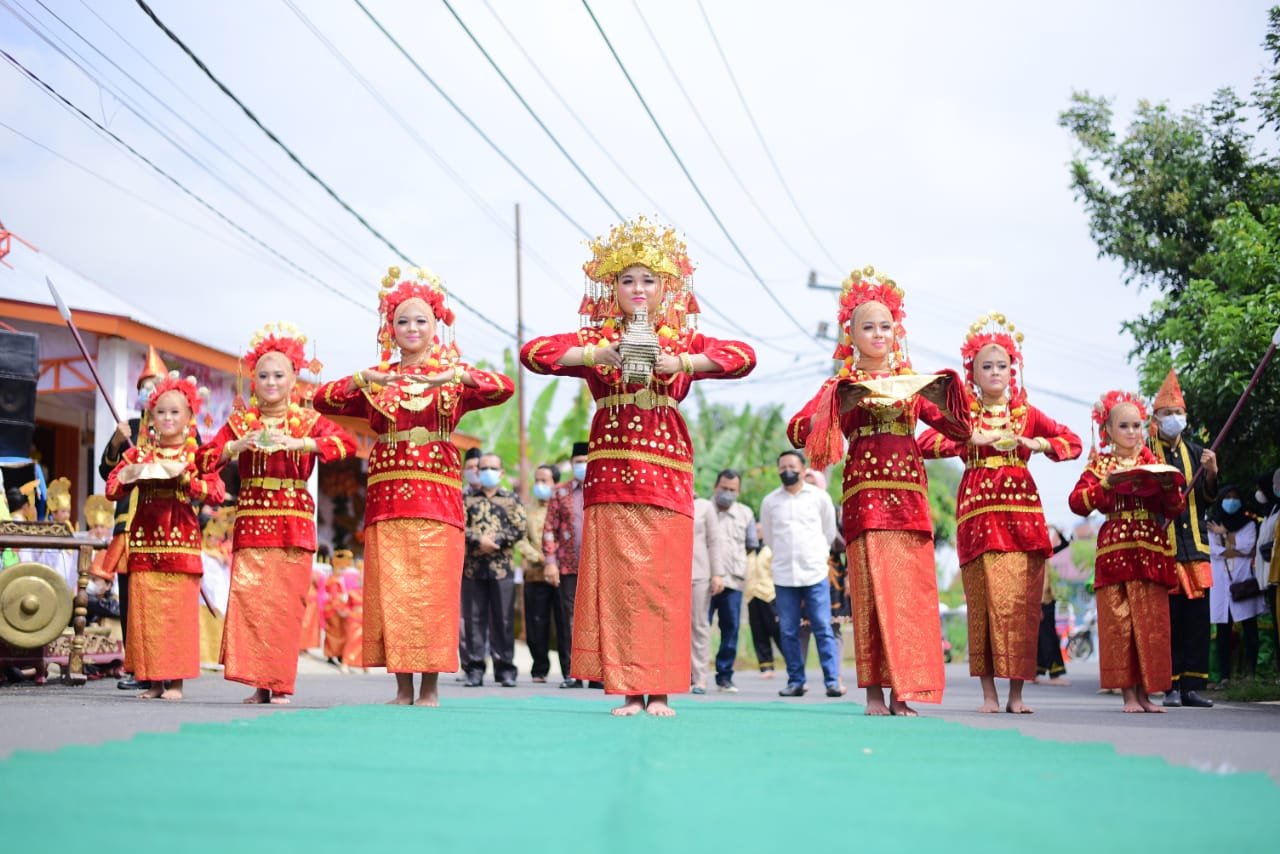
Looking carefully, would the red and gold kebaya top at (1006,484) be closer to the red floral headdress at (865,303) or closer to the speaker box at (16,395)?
the red floral headdress at (865,303)

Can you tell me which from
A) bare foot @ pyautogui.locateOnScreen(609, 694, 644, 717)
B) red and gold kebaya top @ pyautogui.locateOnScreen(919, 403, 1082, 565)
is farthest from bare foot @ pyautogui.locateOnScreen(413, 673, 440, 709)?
red and gold kebaya top @ pyautogui.locateOnScreen(919, 403, 1082, 565)

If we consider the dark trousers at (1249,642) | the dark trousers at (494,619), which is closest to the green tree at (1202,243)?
the dark trousers at (1249,642)

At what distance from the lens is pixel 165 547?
863 cm

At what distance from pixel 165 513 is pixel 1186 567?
21.7 ft

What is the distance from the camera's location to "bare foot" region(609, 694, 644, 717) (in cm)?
646

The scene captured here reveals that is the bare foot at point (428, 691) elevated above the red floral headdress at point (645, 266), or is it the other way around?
the red floral headdress at point (645, 266)

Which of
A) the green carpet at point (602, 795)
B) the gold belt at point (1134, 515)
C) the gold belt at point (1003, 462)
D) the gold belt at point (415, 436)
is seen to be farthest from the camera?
the gold belt at point (1134, 515)

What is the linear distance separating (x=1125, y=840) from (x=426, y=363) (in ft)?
16.7

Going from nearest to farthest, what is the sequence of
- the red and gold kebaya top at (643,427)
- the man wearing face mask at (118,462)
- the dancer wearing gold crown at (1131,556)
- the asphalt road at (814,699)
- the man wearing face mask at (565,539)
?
the asphalt road at (814,699) < the red and gold kebaya top at (643,427) < the dancer wearing gold crown at (1131,556) < the man wearing face mask at (118,462) < the man wearing face mask at (565,539)

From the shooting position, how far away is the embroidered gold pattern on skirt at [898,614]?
705 centimetres

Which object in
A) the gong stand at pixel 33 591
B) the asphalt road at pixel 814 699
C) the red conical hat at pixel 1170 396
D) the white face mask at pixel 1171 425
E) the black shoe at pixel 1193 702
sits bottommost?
the black shoe at pixel 1193 702

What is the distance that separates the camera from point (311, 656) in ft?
53.4

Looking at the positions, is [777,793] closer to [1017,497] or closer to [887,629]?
[887,629]

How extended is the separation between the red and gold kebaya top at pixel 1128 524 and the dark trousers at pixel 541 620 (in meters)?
5.61
